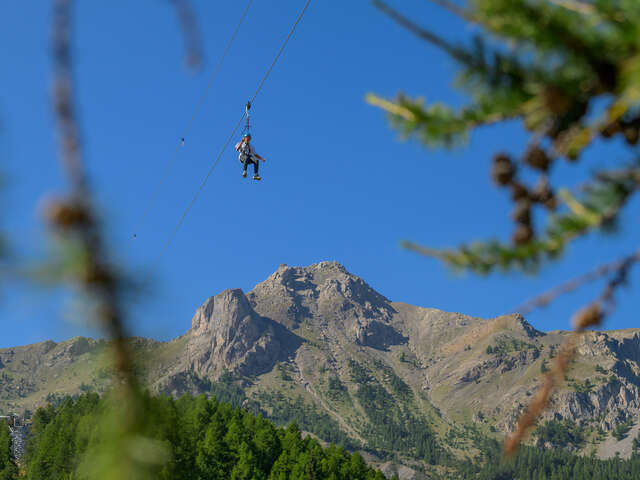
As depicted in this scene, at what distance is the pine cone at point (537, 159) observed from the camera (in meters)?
2.04

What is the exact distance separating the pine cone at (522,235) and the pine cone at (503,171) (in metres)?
0.20

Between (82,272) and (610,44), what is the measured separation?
4.91 feet

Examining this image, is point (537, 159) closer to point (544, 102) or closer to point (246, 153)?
point (544, 102)

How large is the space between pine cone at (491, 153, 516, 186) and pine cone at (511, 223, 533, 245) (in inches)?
A: 7.8

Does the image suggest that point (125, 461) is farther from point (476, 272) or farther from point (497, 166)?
point (497, 166)

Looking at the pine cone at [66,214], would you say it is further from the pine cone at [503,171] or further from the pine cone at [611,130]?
the pine cone at [611,130]

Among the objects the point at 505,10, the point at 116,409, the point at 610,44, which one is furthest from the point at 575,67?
the point at 116,409

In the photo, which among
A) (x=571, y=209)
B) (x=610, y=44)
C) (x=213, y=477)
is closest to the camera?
(x=610, y=44)

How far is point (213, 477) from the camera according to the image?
205 feet

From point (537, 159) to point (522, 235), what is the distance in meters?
0.28

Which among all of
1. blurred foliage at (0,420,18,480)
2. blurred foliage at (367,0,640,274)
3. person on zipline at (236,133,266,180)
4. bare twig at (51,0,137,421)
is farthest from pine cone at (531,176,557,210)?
blurred foliage at (0,420,18,480)

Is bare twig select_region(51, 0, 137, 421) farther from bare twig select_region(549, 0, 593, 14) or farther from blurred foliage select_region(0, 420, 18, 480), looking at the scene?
blurred foliage select_region(0, 420, 18, 480)

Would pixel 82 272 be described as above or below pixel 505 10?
below

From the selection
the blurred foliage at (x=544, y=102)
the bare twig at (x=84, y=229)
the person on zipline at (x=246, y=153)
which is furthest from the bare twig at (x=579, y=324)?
the person on zipline at (x=246, y=153)
